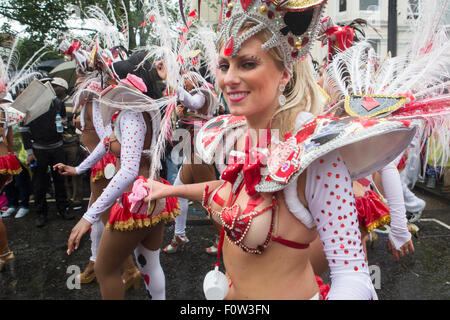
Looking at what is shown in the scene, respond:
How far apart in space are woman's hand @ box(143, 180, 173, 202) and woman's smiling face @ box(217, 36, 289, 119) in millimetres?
514

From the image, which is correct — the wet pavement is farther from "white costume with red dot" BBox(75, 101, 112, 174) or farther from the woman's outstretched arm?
the woman's outstretched arm

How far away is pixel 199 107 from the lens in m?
3.96

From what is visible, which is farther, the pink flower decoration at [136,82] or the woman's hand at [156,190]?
the pink flower decoration at [136,82]

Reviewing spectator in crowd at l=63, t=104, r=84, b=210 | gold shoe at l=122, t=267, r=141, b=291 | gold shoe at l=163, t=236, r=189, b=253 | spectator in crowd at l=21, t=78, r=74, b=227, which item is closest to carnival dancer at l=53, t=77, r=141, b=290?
gold shoe at l=122, t=267, r=141, b=291

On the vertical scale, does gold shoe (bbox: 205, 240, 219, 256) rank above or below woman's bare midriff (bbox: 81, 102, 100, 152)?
below

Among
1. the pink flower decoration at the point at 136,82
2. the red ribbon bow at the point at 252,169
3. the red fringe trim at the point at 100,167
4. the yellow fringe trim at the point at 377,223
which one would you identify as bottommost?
the yellow fringe trim at the point at 377,223

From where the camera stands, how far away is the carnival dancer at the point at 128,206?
7.14ft

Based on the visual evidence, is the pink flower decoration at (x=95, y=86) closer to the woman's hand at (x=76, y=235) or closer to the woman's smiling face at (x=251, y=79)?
the woman's hand at (x=76, y=235)

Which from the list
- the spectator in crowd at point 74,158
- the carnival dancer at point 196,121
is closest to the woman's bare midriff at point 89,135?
the carnival dancer at point 196,121

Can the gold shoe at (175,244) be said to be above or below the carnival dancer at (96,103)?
below

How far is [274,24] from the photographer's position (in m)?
1.25

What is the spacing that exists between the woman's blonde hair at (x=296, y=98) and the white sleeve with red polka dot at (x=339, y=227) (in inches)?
11.1

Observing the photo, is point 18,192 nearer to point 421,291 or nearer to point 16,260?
point 16,260

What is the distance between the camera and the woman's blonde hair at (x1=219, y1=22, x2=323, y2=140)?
4.50 feet
